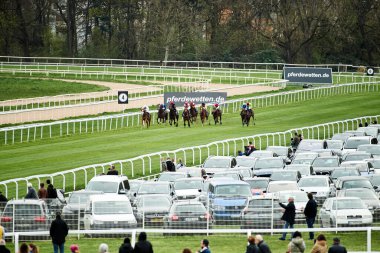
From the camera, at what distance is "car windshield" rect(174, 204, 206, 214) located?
29.7 metres

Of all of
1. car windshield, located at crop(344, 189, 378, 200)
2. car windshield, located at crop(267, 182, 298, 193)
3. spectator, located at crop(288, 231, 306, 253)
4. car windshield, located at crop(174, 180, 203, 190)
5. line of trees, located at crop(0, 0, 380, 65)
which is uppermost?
line of trees, located at crop(0, 0, 380, 65)

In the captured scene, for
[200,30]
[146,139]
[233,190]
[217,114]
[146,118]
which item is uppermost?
[200,30]

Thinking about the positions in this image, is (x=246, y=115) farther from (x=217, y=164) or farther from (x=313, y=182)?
(x=313, y=182)

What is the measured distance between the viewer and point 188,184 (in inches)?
1420

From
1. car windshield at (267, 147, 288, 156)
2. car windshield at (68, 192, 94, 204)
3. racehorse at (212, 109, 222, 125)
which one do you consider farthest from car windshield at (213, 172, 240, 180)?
racehorse at (212, 109, 222, 125)

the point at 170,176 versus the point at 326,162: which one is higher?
the point at 326,162

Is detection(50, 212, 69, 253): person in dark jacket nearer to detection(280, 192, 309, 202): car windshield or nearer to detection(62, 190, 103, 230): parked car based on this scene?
detection(62, 190, 103, 230): parked car

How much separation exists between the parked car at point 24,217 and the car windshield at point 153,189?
19.4ft

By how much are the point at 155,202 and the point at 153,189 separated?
3710 mm

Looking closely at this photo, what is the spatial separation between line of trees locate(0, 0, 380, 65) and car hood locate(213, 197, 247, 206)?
75531mm

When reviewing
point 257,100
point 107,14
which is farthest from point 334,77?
point 107,14

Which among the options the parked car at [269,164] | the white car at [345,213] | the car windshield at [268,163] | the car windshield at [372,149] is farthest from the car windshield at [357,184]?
the car windshield at [372,149]

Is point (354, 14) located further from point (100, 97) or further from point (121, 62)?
point (100, 97)

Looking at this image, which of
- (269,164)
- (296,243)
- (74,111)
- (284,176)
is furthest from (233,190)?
(74,111)
